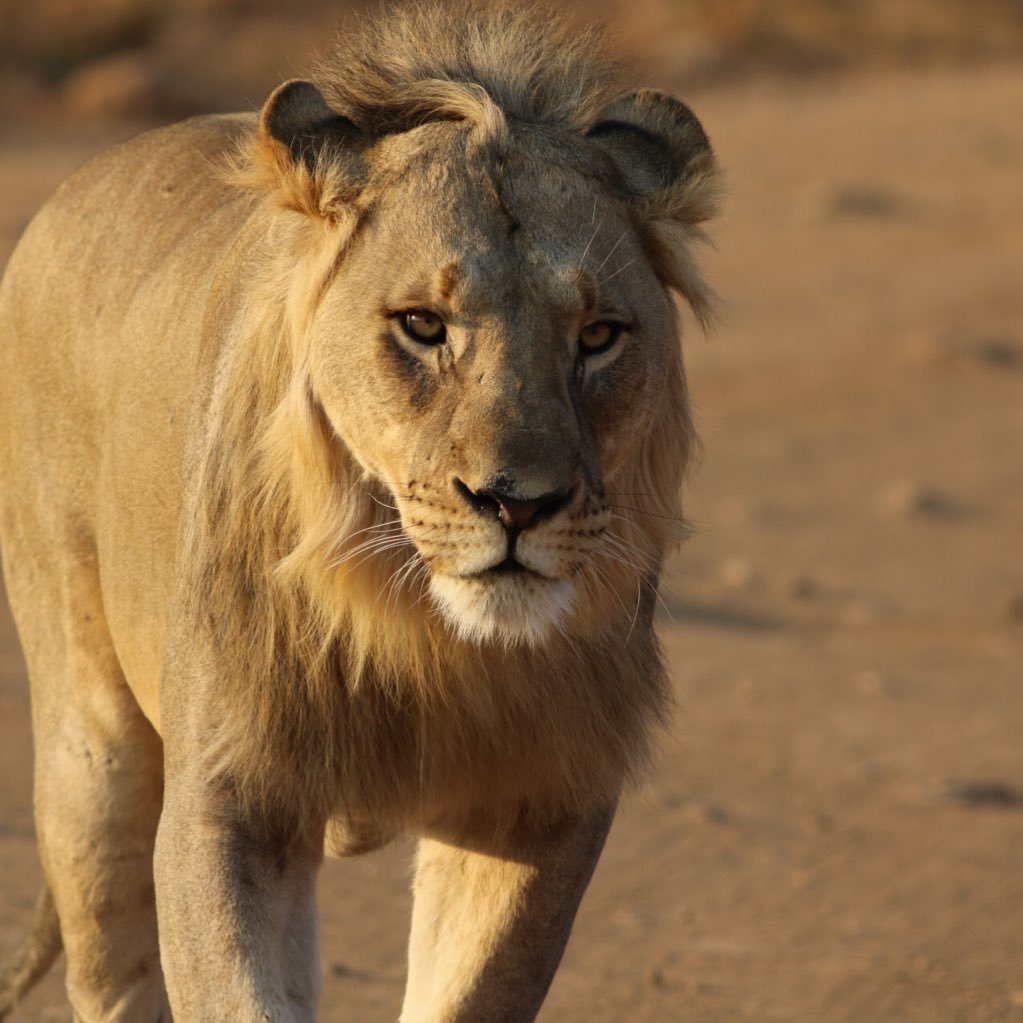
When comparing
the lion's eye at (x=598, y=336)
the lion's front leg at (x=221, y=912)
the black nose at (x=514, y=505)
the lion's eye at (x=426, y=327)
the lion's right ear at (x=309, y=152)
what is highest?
the lion's right ear at (x=309, y=152)

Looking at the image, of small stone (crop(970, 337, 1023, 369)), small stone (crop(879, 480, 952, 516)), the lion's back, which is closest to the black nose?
the lion's back

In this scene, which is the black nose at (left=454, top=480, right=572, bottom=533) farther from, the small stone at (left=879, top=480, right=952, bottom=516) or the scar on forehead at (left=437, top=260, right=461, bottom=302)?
the small stone at (left=879, top=480, right=952, bottom=516)

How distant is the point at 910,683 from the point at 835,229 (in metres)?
6.78

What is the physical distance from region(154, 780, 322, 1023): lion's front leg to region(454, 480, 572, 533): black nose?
26.9 inches

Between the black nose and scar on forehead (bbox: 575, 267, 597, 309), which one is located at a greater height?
scar on forehead (bbox: 575, 267, 597, 309)

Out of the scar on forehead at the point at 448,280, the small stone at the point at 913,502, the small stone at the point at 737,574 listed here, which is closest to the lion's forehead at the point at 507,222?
the scar on forehead at the point at 448,280

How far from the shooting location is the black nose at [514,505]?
2879 mm

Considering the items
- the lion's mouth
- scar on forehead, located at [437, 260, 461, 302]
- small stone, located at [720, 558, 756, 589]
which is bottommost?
small stone, located at [720, 558, 756, 589]

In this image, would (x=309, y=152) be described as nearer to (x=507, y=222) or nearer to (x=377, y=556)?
(x=507, y=222)

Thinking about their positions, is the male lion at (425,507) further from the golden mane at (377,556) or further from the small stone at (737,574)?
the small stone at (737,574)

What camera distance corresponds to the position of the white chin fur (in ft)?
9.67

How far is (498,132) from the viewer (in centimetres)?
320

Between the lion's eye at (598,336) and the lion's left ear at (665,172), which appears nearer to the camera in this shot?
the lion's eye at (598,336)

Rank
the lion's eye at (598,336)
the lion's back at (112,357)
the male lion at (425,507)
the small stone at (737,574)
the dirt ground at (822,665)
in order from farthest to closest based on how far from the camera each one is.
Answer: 1. the small stone at (737,574)
2. the dirt ground at (822,665)
3. the lion's back at (112,357)
4. the lion's eye at (598,336)
5. the male lion at (425,507)
